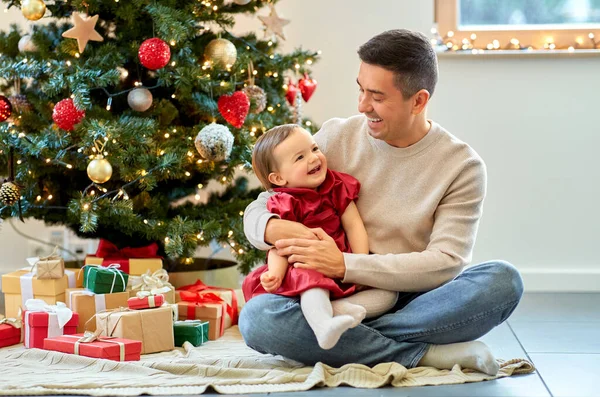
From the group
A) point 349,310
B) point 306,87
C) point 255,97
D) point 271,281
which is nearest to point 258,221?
point 271,281

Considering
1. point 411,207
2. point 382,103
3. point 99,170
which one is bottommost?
point 411,207

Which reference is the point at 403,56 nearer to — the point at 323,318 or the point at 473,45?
the point at 323,318

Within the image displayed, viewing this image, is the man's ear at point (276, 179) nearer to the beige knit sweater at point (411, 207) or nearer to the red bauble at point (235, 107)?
the beige knit sweater at point (411, 207)

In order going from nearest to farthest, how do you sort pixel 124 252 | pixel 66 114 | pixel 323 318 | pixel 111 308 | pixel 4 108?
1. pixel 323 318
2. pixel 111 308
3. pixel 66 114
4. pixel 4 108
5. pixel 124 252

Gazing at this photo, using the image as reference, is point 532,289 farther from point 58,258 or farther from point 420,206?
point 58,258

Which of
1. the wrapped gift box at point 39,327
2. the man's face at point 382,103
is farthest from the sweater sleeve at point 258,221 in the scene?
the wrapped gift box at point 39,327

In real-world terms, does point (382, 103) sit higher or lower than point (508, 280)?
higher

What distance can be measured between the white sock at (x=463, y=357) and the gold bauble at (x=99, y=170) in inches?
43.4

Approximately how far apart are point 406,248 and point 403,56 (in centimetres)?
48

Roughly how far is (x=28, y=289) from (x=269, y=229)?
0.93 meters

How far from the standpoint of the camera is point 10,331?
8.10 feet

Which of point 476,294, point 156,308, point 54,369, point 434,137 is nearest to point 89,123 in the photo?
point 156,308

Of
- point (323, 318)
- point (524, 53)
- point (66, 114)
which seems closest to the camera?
point (323, 318)

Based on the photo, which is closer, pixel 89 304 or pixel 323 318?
pixel 323 318
